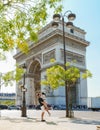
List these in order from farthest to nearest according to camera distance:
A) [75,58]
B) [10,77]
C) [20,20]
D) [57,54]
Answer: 1. [75,58]
2. [57,54]
3. [10,77]
4. [20,20]

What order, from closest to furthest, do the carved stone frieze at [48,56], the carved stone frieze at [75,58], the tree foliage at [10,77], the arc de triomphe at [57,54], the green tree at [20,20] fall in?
the green tree at [20,20]
the tree foliage at [10,77]
the arc de triomphe at [57,54]
the carved stone frieze at [48,56]
the carved stone frieze at [75,58]

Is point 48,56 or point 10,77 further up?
point 48,56

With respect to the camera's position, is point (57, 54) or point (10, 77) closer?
point (10, 77)

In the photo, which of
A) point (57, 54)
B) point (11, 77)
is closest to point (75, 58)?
point (57, 54)

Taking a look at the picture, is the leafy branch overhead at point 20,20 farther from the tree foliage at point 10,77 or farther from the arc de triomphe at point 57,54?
the arc de triomphe at point 57,54

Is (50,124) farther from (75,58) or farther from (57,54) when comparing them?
(75,58)

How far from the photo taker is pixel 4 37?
32.5 feet

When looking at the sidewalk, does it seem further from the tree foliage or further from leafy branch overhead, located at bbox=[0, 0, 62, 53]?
the tree foliage

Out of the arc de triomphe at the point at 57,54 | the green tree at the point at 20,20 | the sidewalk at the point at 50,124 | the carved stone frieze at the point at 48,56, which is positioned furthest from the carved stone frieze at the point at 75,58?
the green tree at the point at 20,20

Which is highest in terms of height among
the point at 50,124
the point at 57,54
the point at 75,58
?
the point at 57,54

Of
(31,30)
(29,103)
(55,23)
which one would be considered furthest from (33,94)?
(31,30)

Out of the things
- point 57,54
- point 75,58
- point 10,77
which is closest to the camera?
point 10,77

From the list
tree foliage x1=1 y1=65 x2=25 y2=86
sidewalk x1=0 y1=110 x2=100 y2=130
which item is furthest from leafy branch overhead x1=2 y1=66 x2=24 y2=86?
sidewalk x1=0 y1=110 x2=100 y2=130

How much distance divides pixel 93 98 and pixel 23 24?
50927mm
